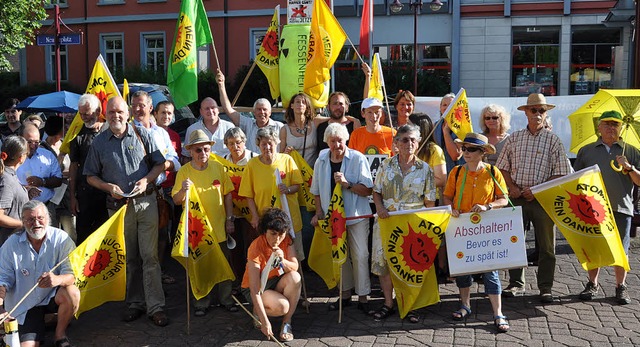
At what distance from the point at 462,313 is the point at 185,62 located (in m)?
4.61

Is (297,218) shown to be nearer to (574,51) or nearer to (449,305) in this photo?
(449,305)

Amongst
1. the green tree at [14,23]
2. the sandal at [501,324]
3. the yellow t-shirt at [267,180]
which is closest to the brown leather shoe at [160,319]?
the yellow t-shirt at [267,180]

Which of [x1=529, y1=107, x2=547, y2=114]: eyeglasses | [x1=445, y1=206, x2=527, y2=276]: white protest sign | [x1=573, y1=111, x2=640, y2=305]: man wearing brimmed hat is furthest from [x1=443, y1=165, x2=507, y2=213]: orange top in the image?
[x1=573, y1=111, x2=640, y2=305]: man wearing brimmed hat

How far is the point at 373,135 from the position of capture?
7.35 meters

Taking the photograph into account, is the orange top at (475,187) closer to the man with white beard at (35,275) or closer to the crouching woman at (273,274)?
the crouching woman at (273,274)

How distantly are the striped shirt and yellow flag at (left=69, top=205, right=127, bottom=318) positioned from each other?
3.76 metres

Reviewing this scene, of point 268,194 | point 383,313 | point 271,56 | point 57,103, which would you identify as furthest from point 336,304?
point 57,103

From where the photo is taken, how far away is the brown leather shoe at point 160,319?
648 cm

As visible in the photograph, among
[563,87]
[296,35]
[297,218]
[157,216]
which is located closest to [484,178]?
[297,218]

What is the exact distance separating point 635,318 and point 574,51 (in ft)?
72.4

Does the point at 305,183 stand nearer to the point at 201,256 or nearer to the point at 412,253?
the point at 201,256

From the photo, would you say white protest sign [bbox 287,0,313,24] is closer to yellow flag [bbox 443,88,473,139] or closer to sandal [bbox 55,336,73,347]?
yellow flag [bbox 443,88,473,139]

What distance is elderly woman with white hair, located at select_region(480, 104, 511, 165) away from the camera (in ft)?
24.1

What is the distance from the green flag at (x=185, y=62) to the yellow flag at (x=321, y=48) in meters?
1.33
